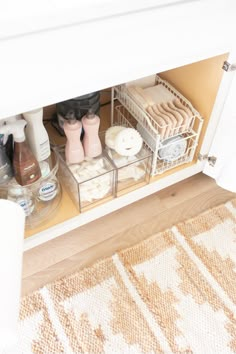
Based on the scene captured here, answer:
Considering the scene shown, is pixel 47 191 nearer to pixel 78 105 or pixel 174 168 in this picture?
pixel 78 105

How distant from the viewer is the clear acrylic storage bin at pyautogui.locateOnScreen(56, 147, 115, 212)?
0.92 meters

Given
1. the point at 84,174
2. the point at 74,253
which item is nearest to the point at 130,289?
the point at 74,253

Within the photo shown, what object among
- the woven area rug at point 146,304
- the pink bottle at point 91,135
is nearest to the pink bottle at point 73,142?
the pink bottle at point 91,135

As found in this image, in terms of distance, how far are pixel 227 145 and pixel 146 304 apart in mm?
482

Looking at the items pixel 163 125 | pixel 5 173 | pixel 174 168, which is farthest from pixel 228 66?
pixel 5 173

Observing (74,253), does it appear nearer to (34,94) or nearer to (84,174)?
(84,174)

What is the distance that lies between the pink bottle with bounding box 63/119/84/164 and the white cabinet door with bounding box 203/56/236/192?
38 centimetres

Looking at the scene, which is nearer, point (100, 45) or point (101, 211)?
point (100, 45)

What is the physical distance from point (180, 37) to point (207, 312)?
66cm

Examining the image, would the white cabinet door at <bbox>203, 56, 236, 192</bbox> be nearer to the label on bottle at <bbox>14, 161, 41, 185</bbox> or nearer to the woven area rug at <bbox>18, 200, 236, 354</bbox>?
the woven area rug at <bbox>18, 200, 236, 354</bbox>

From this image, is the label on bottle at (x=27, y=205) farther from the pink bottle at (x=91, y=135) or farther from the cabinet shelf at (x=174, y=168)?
the pink bottle at (x=91, y=135)

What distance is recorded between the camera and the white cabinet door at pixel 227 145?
0.89m

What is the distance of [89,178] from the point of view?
35.6 inches

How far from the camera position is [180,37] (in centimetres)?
68
